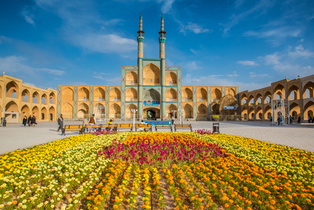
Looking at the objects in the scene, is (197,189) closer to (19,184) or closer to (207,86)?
(19,184)

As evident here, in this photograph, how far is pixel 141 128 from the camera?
37.8 feet

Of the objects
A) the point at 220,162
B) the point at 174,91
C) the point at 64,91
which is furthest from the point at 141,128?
the point at 64,91

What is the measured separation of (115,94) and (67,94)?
949 cm

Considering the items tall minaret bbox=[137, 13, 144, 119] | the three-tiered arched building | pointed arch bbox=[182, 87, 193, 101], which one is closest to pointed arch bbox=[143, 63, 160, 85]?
the three-tiered arched building

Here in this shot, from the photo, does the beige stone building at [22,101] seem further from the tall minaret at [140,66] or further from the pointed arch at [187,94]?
the pointed arch at [187,94]

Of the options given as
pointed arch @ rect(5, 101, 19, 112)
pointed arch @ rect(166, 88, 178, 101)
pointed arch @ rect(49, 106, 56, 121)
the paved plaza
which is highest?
pointed arch @ rect(166, 88, 178, 101)

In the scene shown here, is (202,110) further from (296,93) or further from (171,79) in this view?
(296,93)

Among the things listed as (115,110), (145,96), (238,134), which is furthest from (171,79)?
(238,134)

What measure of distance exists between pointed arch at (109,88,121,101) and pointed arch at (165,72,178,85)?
10.0 meters

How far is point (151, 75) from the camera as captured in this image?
35.5 metres

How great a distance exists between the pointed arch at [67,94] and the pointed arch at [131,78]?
1167 centimetres

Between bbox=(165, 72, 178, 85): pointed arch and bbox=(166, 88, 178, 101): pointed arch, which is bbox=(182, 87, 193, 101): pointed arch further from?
bbox=(165, 72, 178, 85): pointed arch

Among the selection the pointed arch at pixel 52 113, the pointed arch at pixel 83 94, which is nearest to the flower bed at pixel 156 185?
the pointed arch at pixel 83 94

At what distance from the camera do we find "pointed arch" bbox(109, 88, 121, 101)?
120ft
